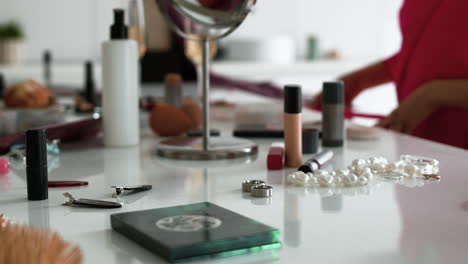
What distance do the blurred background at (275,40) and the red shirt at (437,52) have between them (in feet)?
6.27

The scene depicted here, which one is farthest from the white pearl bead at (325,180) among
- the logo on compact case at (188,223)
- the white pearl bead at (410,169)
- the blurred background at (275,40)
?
the blurred background at (275,40)

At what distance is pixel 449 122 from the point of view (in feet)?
4.54

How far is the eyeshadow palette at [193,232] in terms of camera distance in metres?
0.51

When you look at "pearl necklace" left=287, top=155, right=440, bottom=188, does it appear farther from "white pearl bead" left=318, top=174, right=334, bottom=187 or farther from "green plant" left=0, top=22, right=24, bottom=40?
"green plant" left=0, top=22, right=24, bottom=40

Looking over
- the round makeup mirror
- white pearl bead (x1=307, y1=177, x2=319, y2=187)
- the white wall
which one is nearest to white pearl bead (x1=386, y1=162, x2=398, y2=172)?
white pearl bead (x1=307, y1=177, x2=319, y2=187)

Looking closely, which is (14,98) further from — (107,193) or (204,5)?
(107,193)

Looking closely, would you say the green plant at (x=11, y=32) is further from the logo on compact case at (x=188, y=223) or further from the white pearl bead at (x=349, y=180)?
the logo on compact case at (x=188, y=223)

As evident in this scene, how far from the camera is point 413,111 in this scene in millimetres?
1315

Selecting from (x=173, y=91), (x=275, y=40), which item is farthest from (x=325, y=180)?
(x=275, y=40)

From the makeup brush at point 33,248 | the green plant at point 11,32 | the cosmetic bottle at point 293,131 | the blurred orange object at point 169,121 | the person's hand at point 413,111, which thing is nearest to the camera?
the makeup brush at point 33,248

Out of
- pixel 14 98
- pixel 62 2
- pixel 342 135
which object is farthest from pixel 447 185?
pixel 62 2

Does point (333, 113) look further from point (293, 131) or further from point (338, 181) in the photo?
point (338, 181)

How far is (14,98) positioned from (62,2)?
2.40m

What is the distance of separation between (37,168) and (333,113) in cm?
52
